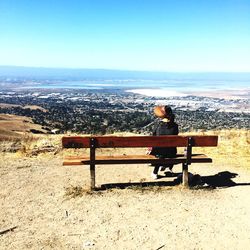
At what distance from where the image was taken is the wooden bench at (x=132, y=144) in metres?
8.08

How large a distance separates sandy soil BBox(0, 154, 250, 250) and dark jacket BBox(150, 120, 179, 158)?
0.59 meters

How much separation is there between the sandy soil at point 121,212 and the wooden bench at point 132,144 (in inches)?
19.6

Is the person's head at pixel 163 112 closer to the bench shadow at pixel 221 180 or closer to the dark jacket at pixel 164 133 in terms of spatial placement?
the dark jacket at pixel 164 133

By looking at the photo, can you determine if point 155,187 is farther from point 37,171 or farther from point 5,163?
point 5,163

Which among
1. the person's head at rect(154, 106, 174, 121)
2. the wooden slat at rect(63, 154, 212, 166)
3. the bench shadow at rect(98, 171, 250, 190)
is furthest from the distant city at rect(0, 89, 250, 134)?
the wooden slat at rect(63, 154, 212, 166)

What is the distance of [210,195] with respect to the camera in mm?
7918

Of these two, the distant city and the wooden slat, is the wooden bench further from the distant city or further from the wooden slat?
the distant city

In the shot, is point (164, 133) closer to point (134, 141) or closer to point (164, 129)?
point (164, 129)

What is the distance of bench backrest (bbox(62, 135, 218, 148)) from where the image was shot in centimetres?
802

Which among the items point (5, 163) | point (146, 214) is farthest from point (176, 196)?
point (5, 163)

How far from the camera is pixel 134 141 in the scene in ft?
26.8

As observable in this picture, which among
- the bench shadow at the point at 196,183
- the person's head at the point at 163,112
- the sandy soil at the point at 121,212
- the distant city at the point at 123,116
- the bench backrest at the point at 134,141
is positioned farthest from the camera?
the distant city at the point at 123,116

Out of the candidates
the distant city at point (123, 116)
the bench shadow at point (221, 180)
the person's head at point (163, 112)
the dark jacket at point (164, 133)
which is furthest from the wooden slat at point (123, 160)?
the distant city at point (123, 116)

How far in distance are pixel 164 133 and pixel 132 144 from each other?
3.65ft
